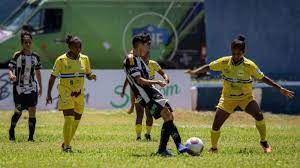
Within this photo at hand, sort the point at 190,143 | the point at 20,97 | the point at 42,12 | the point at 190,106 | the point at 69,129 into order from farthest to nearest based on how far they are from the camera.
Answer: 1. the point at 42,12
2. the point at 190,106
3. the point at 20,97
4. the point at 69,129
5. the point at 190,143

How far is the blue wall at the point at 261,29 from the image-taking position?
26.6 metres

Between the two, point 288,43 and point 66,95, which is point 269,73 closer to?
point 288,43

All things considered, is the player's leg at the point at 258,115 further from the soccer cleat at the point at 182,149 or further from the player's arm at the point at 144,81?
the player's arm at the point at 144,81

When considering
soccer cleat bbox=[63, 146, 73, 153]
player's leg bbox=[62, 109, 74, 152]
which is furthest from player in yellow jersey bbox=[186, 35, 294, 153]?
soccer cleat bbox=[63, 146, 73, 153]

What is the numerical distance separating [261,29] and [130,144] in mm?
12625

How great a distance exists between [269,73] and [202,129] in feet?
23.5

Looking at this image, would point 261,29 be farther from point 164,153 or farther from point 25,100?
point 164,153

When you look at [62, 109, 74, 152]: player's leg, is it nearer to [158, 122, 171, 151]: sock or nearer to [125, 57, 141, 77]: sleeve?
[125, 57, 141, 77]: sleeve

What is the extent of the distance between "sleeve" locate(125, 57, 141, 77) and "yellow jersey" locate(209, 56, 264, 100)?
5.22 ft

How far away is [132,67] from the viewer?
12961 mm

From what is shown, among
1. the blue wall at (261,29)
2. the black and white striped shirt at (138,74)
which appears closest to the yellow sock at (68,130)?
the black and white striped shirt at (138,74)

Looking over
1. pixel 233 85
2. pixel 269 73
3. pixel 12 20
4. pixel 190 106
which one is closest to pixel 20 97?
pixel 233 85

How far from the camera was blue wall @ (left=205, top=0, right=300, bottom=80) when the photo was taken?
87.2 feet

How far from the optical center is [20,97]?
16.5 m
